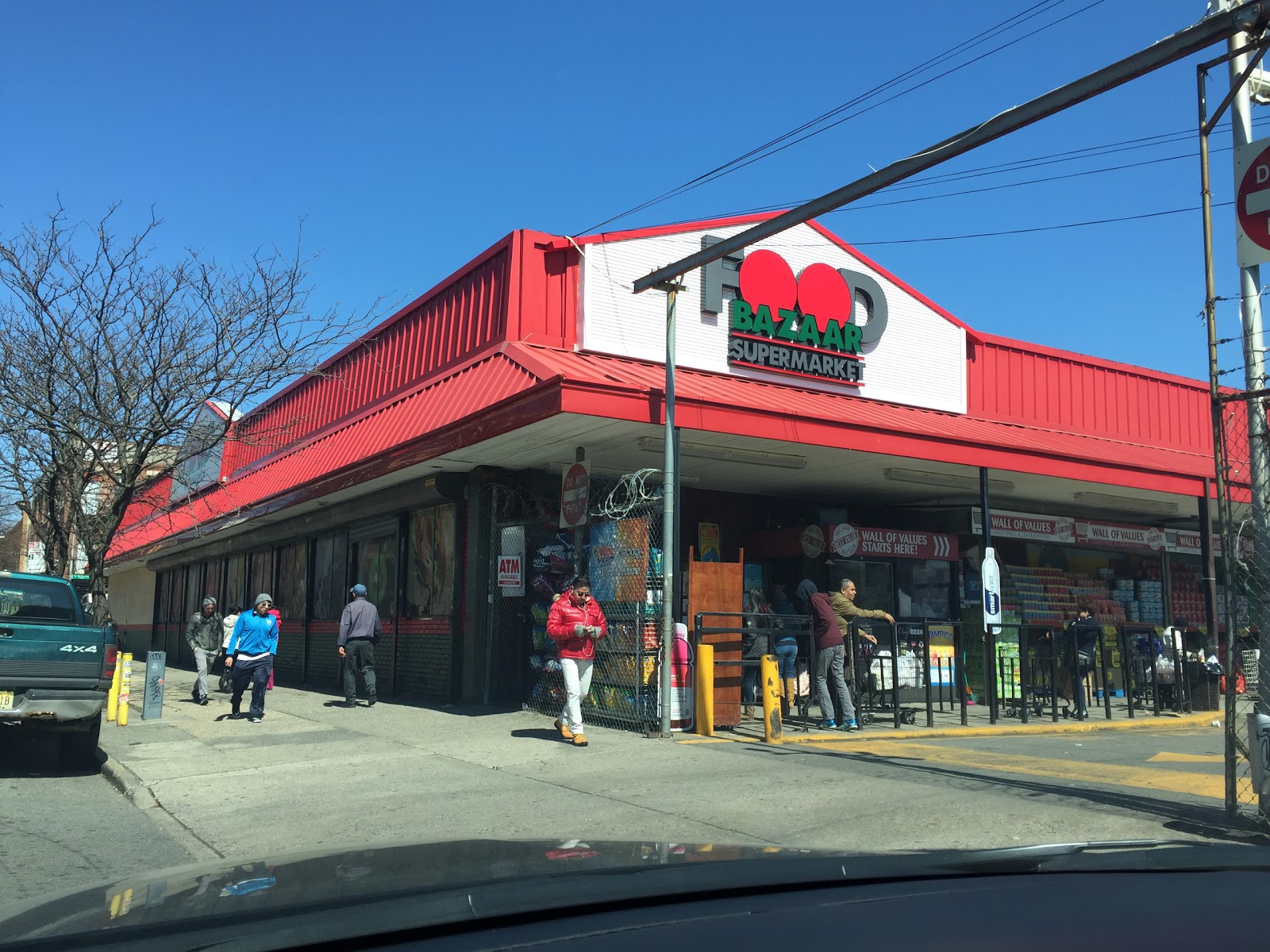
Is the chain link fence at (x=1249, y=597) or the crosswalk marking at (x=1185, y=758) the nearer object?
the chain link fence at (x=1249, y=597)

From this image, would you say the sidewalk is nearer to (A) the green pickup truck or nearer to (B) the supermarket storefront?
(A) the green pickup truck

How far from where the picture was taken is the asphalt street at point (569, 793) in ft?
23.1

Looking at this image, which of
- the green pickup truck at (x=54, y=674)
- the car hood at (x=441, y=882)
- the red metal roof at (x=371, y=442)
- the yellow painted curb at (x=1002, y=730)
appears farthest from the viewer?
the red metal roof at (x=371, y=442)

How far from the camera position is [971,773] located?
30.1 feet

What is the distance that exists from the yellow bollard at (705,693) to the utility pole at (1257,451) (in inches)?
216

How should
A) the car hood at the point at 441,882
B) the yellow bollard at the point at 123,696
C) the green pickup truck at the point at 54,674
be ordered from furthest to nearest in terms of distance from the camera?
the yellow bollard at the point at 123,696 → the green pickup truck at the point at 54,674 → the car hood at the point at 441,882

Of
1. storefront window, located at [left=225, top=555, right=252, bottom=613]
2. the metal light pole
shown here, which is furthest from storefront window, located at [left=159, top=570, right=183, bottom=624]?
the metal light pole

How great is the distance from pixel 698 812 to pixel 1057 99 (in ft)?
18.8

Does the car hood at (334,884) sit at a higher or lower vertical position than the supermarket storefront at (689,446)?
lower

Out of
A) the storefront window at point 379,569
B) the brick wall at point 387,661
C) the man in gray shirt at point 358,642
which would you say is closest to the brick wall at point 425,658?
the brick wall at point 387,661

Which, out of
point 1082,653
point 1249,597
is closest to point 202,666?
point 1082,653

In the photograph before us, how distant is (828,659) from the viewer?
1227 cm

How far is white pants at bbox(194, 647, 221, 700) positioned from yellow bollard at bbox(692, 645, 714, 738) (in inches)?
346

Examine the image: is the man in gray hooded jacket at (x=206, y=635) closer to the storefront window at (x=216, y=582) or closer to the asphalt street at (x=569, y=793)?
the asphalt street at (x=569, y=793)
